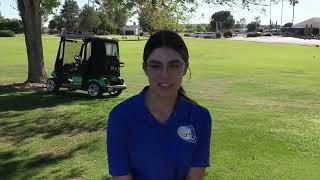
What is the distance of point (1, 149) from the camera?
890cm

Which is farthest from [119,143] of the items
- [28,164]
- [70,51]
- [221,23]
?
[221,23]

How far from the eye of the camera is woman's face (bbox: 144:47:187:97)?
2598mm

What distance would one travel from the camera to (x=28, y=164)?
25.9ft

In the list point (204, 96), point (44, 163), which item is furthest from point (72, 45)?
point (44, 163)

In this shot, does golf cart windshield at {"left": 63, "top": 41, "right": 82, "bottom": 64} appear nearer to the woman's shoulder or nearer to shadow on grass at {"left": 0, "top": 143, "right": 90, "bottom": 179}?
shadow on grass at {"left": 0, "top": 143, "right": 90, "bottom": 179}

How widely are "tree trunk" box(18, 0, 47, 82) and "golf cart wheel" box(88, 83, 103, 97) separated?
3706mm

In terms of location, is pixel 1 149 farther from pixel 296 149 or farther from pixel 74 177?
pixel 296 149

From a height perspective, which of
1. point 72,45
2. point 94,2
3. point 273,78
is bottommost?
point 273,78

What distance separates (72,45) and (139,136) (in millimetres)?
15642

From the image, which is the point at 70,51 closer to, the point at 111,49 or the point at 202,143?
the point at 111,49

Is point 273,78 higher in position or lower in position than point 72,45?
lower

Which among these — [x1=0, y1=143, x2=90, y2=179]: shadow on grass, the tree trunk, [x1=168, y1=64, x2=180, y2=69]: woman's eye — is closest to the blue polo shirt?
[x1=168, y1=64, x2=180, y2=69]: woman's eye

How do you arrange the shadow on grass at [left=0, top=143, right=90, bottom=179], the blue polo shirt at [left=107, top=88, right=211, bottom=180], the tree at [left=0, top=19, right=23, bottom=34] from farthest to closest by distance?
the tree at [left=0, top=19, right=23, bottom=34]
the shadow on grass at [left=0, top=143, right=90, bottom=179]
the blue polo shirt at [left=107, top=88, right=211, bottom=180]

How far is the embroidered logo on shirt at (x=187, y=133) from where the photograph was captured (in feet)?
8.46
